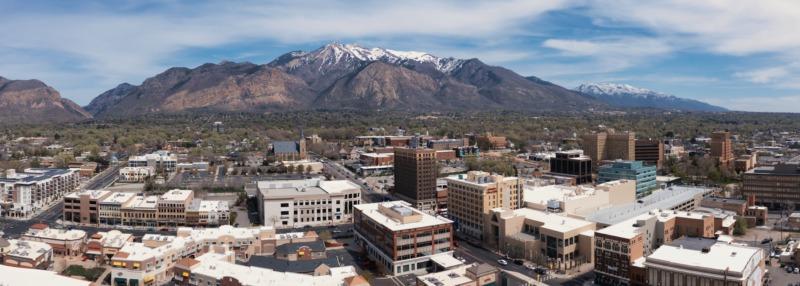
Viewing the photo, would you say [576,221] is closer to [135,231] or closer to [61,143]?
[135,231]

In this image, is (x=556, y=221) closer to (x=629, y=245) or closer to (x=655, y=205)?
(x=629, y=245)

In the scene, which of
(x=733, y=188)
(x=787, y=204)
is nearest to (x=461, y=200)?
(x=787, y=204)

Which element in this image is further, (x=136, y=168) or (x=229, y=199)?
(x=136, y=168)

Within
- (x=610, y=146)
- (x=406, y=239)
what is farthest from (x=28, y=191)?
(x=610, y=146)

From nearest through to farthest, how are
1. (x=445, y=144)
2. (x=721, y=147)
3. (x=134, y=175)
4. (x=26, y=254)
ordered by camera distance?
(x=26, y=254) → (x=134, y=175) → (x=721, y=147) → (x=445, y=144)

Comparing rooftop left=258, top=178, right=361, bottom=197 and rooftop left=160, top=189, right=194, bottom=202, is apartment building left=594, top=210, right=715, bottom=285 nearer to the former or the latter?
rooftop left=258, top=178, right=361, bottom=197

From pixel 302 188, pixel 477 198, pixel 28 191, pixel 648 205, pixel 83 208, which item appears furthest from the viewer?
pixel 28 191
